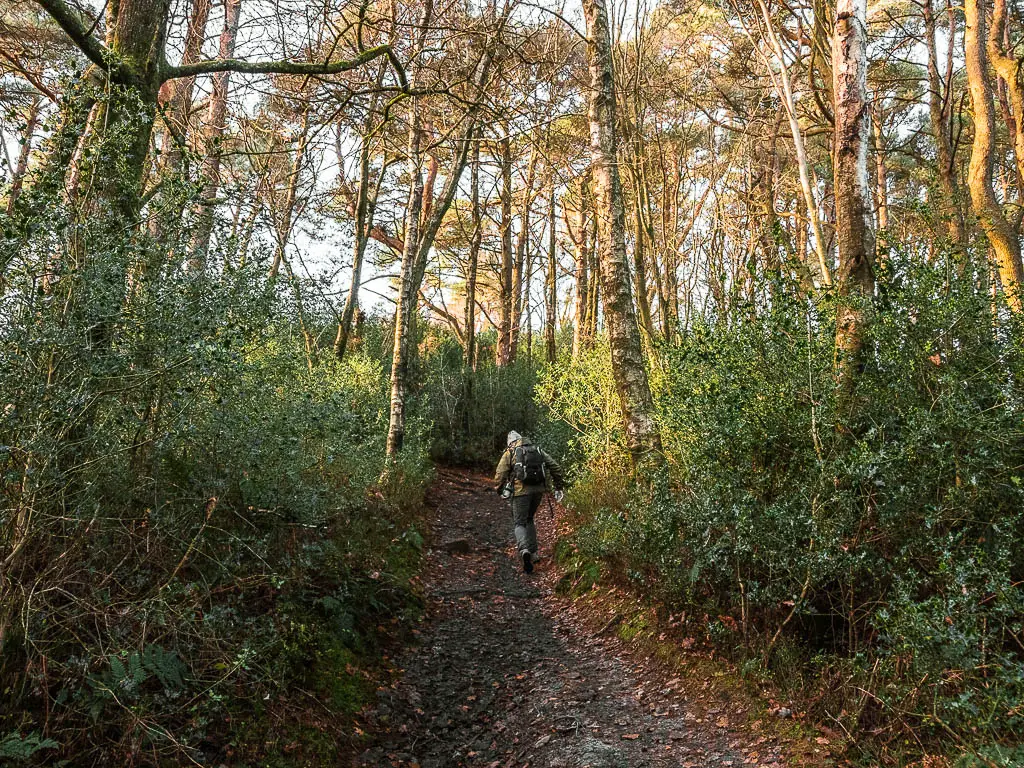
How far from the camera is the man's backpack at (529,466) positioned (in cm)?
859

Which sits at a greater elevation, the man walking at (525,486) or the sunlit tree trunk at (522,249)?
the sunlit tree trunk at (522,249)

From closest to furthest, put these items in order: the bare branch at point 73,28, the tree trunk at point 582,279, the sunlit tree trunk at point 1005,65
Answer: the bare branch at point 73,28 → the sunlit tree trunk at point 1005,65 → the tree trunk at point 582,279

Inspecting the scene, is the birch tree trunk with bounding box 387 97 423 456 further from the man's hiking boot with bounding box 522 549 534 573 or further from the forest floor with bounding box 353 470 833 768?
the forest floor with bounding box 353 470 833 768

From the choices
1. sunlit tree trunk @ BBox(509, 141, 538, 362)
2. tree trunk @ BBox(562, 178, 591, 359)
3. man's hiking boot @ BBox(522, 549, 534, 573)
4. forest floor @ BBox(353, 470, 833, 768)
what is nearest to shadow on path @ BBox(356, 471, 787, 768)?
forest floor @ BBox(353, 470, 833, 768)

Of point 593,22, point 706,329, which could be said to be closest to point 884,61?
point 593,22

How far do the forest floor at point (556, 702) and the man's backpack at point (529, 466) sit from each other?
5.92 feet

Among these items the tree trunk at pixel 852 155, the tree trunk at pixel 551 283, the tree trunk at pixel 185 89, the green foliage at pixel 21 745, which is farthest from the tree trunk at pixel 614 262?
the tree trunk at pixel 551 283

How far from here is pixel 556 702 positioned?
187 inches

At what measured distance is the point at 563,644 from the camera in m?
5.96

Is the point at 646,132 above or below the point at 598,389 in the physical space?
above

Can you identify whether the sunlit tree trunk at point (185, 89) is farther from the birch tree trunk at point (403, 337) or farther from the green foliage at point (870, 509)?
the green foliage at point (870, 509)

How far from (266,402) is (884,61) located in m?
14.3

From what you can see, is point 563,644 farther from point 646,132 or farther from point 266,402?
point 646,132

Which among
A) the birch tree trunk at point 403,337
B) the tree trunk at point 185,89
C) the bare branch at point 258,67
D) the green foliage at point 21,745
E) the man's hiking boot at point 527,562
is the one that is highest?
the tree trunk at point 185,89
